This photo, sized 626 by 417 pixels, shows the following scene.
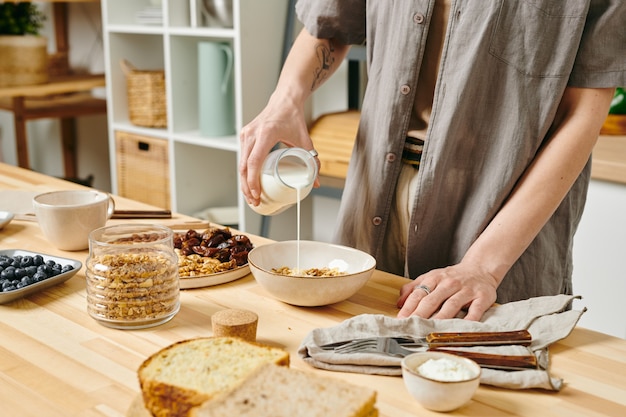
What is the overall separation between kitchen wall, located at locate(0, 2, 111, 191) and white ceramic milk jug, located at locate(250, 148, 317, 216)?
3.32m

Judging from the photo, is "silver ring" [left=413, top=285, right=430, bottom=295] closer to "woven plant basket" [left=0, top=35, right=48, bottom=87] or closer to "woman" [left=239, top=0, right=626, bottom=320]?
"woman" [left=239, top=0, right=626, bottom=320]

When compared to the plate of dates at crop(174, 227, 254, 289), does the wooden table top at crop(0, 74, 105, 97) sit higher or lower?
higher

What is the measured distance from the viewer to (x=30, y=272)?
131cm

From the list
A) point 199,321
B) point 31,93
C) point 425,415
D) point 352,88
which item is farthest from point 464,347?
point 31,93

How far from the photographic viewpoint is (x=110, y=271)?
3.79 ft

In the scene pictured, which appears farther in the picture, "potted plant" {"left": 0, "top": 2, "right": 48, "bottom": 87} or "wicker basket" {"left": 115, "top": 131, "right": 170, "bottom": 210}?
"potted plant" {"left": 0, "top": 2, "right": 48, "bottom": 87}

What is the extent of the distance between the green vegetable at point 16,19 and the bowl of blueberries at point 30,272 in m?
2.77

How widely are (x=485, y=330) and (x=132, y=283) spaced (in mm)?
525

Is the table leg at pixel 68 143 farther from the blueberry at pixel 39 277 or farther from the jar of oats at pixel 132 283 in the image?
the jar of oats at pixel 132 283

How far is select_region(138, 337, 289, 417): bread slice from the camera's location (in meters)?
0.87

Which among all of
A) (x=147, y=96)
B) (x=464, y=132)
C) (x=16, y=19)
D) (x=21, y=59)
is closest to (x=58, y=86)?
(x=21, y=59)

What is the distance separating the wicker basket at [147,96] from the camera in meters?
3.52

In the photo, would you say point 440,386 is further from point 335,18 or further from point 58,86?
point 58,86

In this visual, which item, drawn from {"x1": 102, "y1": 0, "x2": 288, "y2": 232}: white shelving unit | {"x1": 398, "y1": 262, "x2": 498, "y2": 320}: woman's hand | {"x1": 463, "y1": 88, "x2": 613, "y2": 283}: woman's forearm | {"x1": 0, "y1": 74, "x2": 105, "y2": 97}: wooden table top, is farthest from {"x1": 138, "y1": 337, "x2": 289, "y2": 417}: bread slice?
{"x1": 0, "y1": 74, "x2": 105, "y2": 97}: wooden table top
